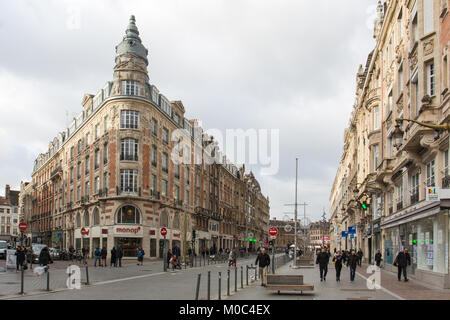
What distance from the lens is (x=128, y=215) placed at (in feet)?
154

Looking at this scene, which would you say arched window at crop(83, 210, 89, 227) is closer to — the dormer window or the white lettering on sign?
the white lettering on sign

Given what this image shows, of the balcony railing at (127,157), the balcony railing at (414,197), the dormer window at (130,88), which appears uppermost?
the dormer window at (130,88)

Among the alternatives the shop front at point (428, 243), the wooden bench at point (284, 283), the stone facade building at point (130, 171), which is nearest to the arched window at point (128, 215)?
the stone facade building at point (130, 171)

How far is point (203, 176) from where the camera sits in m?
68.9

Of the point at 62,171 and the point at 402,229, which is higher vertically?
the point at 62,171

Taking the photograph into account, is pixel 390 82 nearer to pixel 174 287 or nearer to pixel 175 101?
pixel 174 287

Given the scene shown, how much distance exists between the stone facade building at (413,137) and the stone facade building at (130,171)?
48.9 feet

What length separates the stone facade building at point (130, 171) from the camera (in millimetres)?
46750

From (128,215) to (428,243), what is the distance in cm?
3111

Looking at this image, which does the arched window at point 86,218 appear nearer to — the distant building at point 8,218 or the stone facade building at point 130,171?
the stone facade building at point 130,171

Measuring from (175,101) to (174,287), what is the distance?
4255 centimetres

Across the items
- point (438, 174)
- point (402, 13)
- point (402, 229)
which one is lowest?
point (402, 229)
